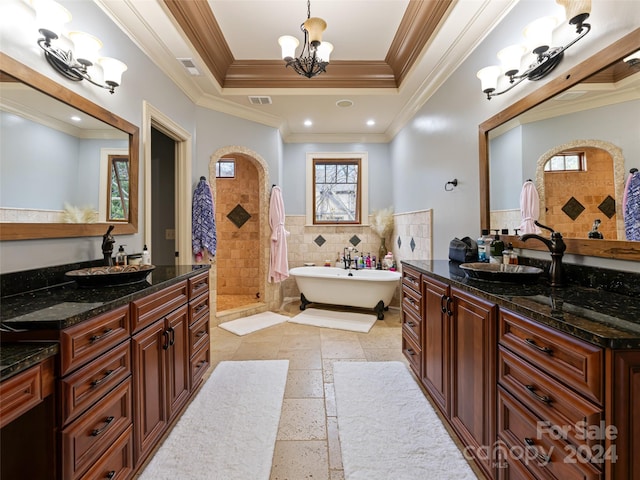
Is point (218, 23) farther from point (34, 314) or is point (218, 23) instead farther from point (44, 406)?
point (44, 406)

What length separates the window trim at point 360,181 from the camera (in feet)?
16.5

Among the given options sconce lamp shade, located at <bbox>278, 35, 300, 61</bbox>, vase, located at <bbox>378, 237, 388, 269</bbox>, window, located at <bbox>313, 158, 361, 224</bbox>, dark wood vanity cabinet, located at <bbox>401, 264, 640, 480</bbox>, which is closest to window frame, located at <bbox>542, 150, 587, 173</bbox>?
dark wood vanity cabinet, located at <bbox>401, 264, 640, 480</bbox>

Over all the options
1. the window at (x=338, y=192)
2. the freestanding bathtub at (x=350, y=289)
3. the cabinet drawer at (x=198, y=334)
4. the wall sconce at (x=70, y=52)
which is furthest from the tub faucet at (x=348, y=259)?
the wall sconce at (x=70, y=52)

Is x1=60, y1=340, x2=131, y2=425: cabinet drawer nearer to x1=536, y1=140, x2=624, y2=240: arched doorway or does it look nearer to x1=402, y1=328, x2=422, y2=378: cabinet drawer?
x1=402, y1=328, x2=422, y2=378: cabinet drawer

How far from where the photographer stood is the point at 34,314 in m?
1.01

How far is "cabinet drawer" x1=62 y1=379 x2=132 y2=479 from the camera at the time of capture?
0.97 metres

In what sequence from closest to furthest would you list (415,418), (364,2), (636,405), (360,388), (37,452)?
(636,405) < (37,452) < (415,418) < (360,388) < (364,2)

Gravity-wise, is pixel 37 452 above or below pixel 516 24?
below

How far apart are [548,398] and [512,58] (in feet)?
6.48

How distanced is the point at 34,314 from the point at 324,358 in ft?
7.30

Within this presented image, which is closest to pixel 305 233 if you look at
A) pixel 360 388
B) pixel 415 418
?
pixel 360 388

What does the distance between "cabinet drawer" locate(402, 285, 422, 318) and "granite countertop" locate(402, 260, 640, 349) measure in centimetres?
58

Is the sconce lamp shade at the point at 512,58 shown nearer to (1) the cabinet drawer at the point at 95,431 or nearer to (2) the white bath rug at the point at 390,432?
(2) the white bath rug at the point at 390,432

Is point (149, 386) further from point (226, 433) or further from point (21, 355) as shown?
point (21, 355)
